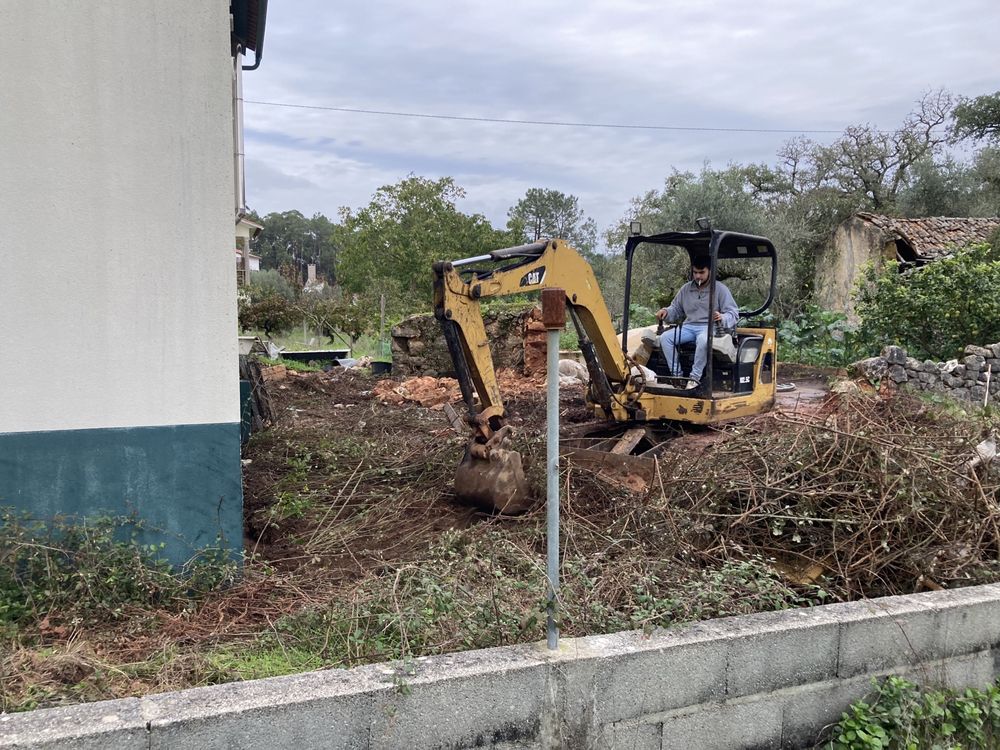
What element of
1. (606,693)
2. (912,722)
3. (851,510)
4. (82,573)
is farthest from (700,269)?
(82,573)

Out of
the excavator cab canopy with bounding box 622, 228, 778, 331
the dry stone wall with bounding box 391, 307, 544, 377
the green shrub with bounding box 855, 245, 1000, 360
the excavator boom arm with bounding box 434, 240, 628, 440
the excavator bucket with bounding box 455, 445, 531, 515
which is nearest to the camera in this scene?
the excavator bucket with bounding box 455, 445, 531, 515

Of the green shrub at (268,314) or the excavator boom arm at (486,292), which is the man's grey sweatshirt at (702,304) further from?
the green shrub at (268,314)

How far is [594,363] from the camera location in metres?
8.16

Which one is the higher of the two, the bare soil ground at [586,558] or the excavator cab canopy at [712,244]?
the excavator cab canopy at [712,244]

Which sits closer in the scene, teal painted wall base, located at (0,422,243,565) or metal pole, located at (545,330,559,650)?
metal pole, located at (545,330,559,650)

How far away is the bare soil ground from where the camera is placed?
3477 mm

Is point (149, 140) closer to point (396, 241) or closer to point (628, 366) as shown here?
point (628, 366)

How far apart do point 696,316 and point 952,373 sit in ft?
21.9

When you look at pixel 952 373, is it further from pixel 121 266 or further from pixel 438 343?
pixel 121 266

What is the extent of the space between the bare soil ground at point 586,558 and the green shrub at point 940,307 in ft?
27.5

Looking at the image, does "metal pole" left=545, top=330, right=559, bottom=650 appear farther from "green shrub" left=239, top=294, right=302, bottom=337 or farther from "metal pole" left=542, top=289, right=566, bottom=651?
"green shrub" left=239, top=294, right=302, bottom=337

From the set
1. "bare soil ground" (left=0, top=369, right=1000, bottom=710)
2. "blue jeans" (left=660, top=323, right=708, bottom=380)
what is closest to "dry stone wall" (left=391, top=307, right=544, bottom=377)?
"blue jeans" (left=660, top=323, right=708, bottom=380)

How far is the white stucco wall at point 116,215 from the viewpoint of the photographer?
421 cm

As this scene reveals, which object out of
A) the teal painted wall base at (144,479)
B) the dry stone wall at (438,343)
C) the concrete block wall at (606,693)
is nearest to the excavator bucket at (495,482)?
the teal painted wall base at (144,479)
